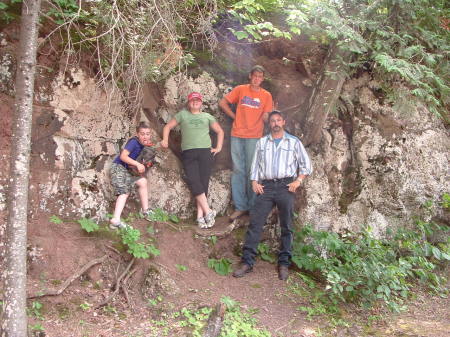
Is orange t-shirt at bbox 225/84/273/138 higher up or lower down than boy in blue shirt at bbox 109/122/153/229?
higher up

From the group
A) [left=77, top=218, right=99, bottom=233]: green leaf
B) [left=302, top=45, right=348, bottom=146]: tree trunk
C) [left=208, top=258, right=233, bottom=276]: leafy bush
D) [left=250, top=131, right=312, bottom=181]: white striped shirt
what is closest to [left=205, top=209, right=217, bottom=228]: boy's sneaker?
[left=208, top=258, right=233, bottom=276]: leafy bush

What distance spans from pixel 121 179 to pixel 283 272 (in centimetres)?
291

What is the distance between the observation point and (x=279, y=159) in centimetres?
616

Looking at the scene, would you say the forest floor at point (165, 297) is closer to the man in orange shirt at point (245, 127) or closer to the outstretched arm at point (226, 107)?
the man in orange shirt at point (245, 127)

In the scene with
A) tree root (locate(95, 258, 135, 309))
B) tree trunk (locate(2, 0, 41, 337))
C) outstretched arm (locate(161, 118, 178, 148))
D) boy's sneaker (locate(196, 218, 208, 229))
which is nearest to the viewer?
tree trunk (locate(2, 0, 41, 337))

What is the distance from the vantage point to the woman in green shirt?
6660mm

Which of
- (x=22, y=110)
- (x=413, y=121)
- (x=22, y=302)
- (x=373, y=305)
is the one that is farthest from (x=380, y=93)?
(x=22, y=302)

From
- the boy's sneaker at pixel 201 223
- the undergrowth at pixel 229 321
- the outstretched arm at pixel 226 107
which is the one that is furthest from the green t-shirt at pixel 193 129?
the undergrowth at pixel 229 321

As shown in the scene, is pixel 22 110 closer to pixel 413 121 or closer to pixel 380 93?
pixel 380 93

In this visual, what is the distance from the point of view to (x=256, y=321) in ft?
16.7

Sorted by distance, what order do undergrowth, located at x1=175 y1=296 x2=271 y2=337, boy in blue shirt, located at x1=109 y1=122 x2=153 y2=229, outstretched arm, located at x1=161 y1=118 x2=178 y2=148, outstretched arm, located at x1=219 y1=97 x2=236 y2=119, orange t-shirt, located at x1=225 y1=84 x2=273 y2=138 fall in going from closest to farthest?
undergrowth, located at x1=175 y1=296 x2=271 y2=337
boy in blue shirt, located at x1=109 y1=122 x2=153 y2=229
outstretched arm, located at x1=161 y1=118 x2=178 y2=148
orange t-shirt, located at x1=225 y1=84 x2=273 y2=138
outstretched arm, located at x1=219 y1=97 x2=236 y2=119

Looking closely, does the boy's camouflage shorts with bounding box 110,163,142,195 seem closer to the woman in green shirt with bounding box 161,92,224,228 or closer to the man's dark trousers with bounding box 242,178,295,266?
the woman in green shirt with bounding box 161,92,224,228

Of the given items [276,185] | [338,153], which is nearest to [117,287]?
[276,185]

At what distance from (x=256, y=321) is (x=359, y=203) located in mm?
3642
